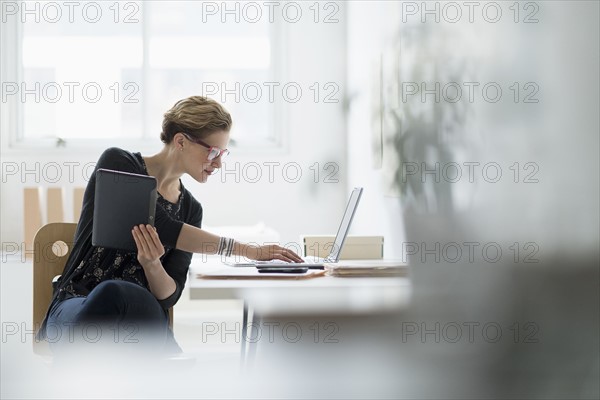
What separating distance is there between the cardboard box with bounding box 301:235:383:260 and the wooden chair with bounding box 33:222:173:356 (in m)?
0.40

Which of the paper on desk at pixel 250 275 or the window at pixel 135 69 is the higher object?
the window at pixel 135 69

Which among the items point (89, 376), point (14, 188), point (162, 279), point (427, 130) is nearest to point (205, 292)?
point (162, 279)

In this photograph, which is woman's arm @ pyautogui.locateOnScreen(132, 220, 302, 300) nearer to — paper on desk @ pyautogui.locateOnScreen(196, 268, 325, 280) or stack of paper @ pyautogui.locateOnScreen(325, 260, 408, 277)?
paper on desk @ pyautogui.locateOnScreen(196, 268, 325, 280)

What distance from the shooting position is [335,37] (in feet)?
9.21

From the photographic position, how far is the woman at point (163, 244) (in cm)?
104

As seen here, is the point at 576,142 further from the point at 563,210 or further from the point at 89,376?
the point at 89,376

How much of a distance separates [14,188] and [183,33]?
0.80 metres

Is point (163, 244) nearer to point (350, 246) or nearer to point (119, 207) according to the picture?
point (119, 207)

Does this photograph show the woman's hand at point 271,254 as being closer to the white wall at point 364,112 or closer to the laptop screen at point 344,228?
the laptop screen at point 344,228

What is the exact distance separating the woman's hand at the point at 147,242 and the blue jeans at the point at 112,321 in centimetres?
5

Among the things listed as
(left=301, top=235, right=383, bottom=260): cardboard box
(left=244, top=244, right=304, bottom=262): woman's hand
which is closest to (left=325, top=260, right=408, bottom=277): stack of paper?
(left=244, top=244, right=304, bottom=262): woman's hand

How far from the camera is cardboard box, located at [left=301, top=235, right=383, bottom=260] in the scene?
1.49m

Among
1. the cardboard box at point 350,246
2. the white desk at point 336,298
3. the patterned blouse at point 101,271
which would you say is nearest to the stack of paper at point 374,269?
the white desk at point 336,298

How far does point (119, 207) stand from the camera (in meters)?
0.99
